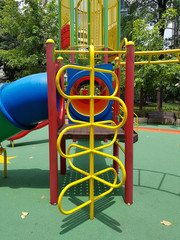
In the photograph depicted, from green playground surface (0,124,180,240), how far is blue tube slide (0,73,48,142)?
49.4 inches

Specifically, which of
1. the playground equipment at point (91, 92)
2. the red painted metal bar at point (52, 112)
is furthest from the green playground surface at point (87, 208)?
the red painted metal bar at point (52, 112)

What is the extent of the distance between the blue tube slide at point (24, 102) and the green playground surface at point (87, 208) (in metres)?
1.25

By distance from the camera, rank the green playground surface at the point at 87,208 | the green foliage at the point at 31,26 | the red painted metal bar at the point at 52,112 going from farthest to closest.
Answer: the green foliage at the point at 31,26 < the red painted metal bar at the point at 52,112 < the green playground surface at the point at 87,208

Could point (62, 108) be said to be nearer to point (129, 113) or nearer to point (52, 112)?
point (52, 112)

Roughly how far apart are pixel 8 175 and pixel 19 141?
3.25 metres

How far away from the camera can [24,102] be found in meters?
3.37

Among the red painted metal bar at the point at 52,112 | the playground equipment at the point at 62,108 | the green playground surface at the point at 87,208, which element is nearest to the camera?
the green playground surface at the point at 87,208

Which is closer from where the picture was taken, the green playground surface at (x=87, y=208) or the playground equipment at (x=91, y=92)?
the green playground surface at (x=87, y=208)

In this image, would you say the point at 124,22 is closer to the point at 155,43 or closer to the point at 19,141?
the point at 155,43

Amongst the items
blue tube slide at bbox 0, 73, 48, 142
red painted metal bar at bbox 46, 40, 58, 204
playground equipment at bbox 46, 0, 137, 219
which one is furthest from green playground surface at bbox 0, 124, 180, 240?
blue tube slide at bbox 0, 73, 48, 142

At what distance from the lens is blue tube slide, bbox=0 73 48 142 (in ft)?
10.9

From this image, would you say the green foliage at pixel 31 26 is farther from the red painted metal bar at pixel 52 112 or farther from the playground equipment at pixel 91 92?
the red painted metal bar at pixel 52 112

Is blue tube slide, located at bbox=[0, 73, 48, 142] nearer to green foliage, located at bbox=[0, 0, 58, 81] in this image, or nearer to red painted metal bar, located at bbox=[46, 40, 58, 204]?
red painted metal bar, located at bbox=[46, 40, 58, 204]

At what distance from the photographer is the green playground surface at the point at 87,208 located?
8.03ft
